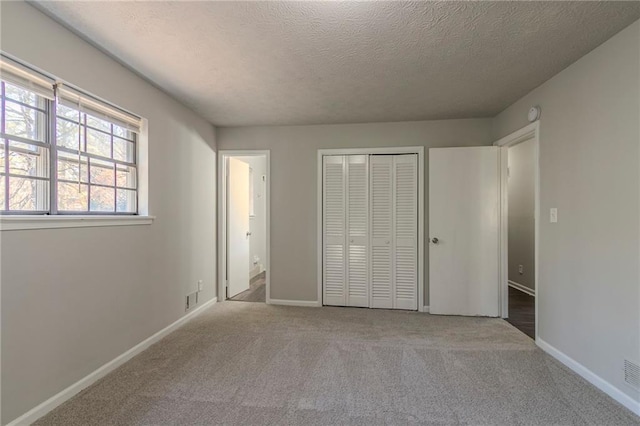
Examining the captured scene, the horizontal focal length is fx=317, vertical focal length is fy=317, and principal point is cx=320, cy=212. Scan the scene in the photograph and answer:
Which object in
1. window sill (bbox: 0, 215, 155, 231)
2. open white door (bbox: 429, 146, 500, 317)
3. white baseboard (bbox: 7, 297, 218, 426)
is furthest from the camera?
open white door (bbox: 429, 146, 500, 317)

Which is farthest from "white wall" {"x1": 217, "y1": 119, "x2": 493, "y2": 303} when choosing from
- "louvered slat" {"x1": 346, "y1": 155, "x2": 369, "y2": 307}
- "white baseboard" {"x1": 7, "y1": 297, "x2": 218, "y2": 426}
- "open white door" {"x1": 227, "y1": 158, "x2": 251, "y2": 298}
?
"white baseboard" {"x1": 7, "y1": 297, "x2": 218, "y2": 426}

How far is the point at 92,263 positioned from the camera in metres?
2.23

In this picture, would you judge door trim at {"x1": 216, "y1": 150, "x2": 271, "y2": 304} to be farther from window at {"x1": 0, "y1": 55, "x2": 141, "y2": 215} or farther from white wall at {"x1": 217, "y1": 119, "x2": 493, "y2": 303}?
window at {"x1": 0, "y1": 55, "x2": 141, "y2": 215}

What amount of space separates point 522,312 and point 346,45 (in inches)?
146

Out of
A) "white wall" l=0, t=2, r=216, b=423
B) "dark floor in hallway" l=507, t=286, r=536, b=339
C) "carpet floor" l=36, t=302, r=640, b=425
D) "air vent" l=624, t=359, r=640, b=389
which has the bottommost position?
"dark floor in hallway" l=507, t=286, r=536, b=339

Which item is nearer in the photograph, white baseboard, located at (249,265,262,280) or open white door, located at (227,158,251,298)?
open white door, located at (227,158,251,298)

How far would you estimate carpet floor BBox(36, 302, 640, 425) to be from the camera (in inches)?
74.0

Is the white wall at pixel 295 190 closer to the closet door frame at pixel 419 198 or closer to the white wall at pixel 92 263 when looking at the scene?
the closet door frame at pixel 419 198

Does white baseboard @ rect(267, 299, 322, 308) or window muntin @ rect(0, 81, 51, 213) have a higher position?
window muntin @ rect(0, 81, 51, 213)

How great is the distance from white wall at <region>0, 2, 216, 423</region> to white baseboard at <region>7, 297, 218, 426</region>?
4 centimetres

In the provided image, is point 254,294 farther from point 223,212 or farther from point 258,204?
point 258,204

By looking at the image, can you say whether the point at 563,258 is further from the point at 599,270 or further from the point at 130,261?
the point at 130,261

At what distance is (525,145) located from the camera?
5.02m

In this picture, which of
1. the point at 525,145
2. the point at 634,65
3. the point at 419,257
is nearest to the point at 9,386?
the point at 419,257
